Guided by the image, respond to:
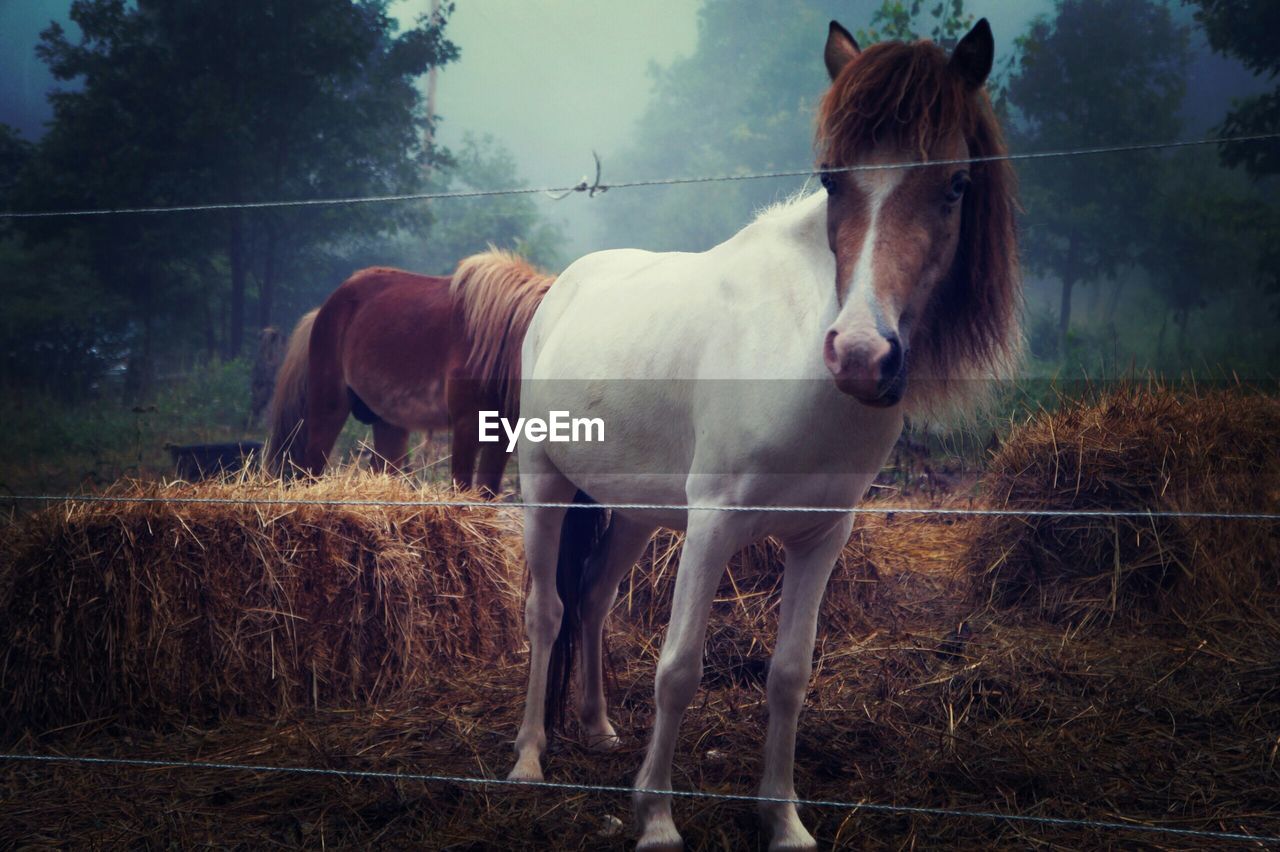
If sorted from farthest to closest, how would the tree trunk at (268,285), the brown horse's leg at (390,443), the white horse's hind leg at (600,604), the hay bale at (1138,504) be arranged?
the brown horse's leg at (390,443)
the tree trunk at (268,285)
the hay bale at (1138,504)
the white horse's hind leg at (600,604)

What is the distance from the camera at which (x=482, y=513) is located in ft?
9.41

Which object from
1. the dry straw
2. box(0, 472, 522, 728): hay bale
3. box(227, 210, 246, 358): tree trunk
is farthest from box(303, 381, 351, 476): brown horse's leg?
box(0, 472, 522, 728): hay bale

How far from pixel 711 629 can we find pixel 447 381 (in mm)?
1594

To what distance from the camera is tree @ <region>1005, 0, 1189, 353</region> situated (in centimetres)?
242

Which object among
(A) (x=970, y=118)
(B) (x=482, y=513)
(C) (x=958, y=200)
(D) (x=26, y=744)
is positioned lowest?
(D) (x=26, y=744)

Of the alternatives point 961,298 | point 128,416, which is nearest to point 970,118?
point 961,298

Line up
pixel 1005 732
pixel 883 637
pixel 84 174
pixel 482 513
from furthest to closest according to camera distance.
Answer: pixel 84 174 → pixel 482 513 → pixel 883 637 → pixel 1005 732

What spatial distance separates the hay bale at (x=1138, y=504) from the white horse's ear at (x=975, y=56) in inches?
68.1

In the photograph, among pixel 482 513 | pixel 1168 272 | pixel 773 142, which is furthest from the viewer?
pixel 773 142

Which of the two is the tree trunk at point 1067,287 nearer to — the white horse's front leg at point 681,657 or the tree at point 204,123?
the white horse's front leg at point 681,657

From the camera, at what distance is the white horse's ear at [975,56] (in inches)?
53.1

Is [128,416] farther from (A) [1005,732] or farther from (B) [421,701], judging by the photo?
(A) [1005,732]

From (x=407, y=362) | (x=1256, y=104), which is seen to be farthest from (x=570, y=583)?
(x=1256, y=104)

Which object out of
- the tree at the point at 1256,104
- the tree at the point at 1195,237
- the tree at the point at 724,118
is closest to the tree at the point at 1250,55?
the tree at the point at 1256,104
